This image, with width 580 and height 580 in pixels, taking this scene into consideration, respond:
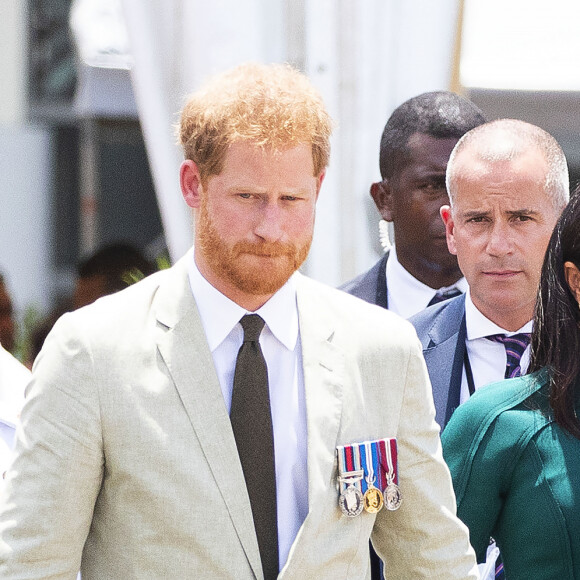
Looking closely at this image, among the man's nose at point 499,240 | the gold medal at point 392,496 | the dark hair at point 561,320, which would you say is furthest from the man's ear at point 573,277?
the gold medal at point 392,496

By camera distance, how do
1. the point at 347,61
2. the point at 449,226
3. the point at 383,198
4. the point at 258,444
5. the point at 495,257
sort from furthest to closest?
the point at 347,61
the point at 383,198
the point at 449,226
the point at 495,257
the point at 258,444

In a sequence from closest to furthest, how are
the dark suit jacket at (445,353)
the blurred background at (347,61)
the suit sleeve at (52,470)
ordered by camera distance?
the suit sleeve at (52,470), the dark suit jacket at (445,353), the blurred background at (347,61)

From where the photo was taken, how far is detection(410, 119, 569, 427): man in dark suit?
8.61ft

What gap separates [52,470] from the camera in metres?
1.84

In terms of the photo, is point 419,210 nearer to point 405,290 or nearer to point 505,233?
point 405,290

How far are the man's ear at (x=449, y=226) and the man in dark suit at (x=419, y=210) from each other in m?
0.25

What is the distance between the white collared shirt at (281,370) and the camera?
1956 millimetres

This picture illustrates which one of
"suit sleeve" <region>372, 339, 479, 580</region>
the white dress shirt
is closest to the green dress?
"suit sleeve" <region>372, 339, 479, 580</region>

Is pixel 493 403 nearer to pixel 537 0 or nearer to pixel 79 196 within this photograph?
pixel 537 0

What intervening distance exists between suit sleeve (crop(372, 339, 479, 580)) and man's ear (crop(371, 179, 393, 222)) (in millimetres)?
1176

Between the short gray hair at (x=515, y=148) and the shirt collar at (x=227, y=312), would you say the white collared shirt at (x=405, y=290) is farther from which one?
the shirt collar at (x=227, y=312)

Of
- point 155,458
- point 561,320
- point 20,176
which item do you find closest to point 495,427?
point 561,320

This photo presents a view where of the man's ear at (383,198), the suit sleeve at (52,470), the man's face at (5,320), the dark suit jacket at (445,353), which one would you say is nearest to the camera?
the suit sleeve at (52,470)

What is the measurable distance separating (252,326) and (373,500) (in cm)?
37
